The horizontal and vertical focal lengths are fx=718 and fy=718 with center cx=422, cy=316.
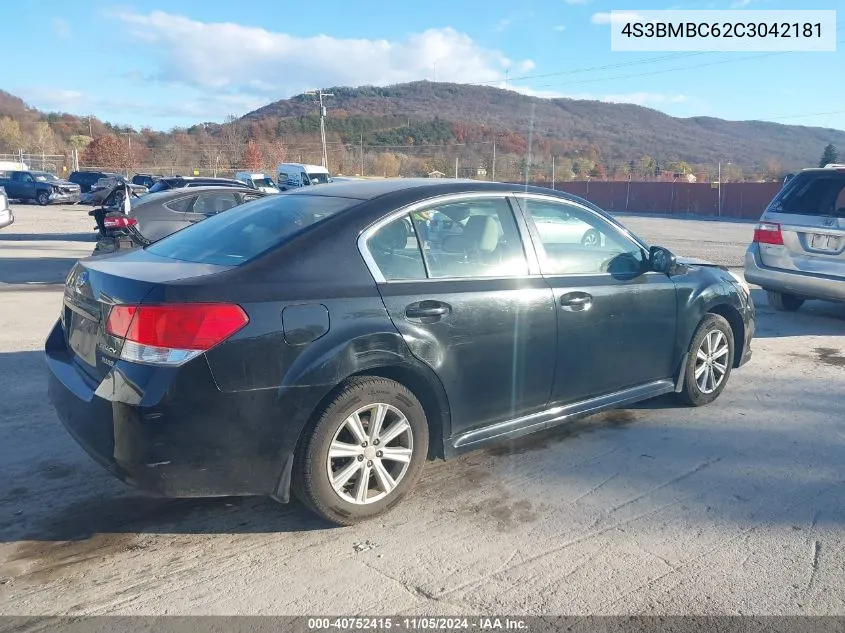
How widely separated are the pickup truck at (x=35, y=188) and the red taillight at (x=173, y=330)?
34524mm

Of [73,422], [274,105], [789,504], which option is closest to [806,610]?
[789,504]

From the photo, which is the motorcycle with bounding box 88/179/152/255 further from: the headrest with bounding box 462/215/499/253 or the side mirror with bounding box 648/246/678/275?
the side mirror with bounding box 648/246/678/275

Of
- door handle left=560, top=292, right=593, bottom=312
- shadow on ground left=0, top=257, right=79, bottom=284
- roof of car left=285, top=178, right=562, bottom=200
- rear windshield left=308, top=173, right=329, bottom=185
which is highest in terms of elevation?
rear windshield left=308, top=173, right=329, bottom=185

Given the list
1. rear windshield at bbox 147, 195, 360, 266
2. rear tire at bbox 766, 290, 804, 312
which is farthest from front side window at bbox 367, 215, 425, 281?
rear tire at bbox 766, 290, 804, 312

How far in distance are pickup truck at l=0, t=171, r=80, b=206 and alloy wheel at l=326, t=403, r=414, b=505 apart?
34675 mm

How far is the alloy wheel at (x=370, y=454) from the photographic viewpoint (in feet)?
11.3

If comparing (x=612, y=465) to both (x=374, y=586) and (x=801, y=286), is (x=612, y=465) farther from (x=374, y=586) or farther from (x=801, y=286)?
(x=801, y=286)

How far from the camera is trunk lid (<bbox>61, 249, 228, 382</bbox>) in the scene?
3.16m

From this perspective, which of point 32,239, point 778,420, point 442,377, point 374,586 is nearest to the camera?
point 374,586

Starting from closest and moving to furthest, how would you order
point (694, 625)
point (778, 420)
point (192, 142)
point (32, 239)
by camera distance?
point (694, 625) < point (778, 420) < point (32, 239) < point (192, 142)

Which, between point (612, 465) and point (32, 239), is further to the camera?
point (32, 239)

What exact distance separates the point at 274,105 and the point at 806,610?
136 meters

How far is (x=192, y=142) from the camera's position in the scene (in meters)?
86.2

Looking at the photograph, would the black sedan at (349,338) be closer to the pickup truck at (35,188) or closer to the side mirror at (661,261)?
the side mirror at (661,261)
